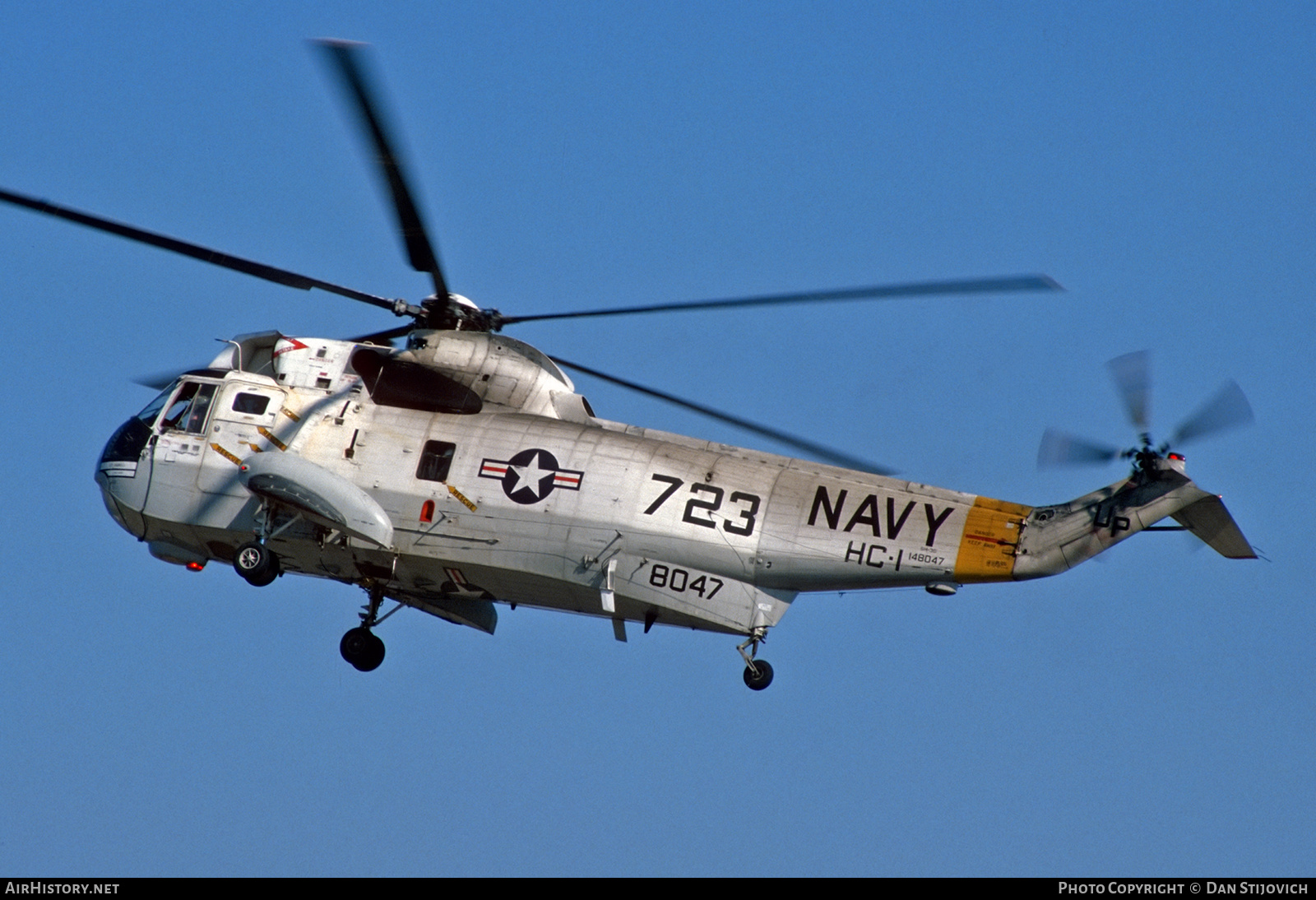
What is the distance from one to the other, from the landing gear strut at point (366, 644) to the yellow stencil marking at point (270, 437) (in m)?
3.08

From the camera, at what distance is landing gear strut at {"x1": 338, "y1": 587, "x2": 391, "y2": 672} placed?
28859 millimetres

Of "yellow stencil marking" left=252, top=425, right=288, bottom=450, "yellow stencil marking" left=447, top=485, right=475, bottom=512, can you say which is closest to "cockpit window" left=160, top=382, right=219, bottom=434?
"yellow stencil marking" left=252, top=425, right=288, bottom=450

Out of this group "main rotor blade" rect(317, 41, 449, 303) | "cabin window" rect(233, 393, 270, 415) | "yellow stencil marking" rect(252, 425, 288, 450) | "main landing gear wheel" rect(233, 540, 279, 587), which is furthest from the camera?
"cabin window" rect(233, 393, 270, 415)

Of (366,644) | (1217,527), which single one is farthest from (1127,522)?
(366,644)

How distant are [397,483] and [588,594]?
359cm

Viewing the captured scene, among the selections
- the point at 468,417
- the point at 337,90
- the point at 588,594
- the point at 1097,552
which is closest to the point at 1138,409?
the point at 1097,552

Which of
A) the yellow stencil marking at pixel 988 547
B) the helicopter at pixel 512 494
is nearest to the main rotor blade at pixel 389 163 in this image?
the helicopter at pixel 512 494

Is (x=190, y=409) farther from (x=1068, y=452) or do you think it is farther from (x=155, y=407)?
(x=1068, y=452)

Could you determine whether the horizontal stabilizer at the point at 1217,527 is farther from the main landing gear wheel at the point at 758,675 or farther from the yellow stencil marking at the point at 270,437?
the yellow stencil marking at the point at 270,437

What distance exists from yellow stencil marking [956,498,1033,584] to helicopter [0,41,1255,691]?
0.09 feet

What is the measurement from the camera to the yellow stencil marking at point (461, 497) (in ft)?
86.3

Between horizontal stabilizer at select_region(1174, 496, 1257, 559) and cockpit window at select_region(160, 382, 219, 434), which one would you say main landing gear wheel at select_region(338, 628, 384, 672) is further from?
horizontal stabilizer at select_region(1174, 496, 1257, 559)

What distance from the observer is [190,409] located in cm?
2830

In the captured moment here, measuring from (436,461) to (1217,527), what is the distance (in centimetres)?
1197
